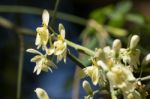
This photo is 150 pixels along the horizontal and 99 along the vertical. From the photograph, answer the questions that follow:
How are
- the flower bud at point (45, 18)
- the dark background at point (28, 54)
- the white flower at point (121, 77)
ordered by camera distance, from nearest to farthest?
the white flower at point (121, 77) < the flower bud at point (45, 18) < the dark background at point (28, 54)

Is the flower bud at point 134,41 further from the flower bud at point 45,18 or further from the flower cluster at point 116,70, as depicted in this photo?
the flower bud at point 45,18

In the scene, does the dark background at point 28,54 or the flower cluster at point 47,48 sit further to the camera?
the dark background at point 28,54

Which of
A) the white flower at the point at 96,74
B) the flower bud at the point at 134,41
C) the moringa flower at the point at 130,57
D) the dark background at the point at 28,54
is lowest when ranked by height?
the white flower at the point at 96,74

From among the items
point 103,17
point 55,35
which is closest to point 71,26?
point 103,17

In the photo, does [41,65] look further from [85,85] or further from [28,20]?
[28,20]

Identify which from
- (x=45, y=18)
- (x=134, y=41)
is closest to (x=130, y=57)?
(x=134, y=41)

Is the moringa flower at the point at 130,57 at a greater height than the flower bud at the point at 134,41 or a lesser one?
lesser

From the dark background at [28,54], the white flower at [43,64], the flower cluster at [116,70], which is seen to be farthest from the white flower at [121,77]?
the dark background at [28,54]

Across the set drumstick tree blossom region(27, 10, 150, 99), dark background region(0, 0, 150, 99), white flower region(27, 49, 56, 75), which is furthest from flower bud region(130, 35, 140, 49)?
dark background region(0, 0, 150, 99)

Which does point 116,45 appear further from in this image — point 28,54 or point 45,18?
point 28,54
